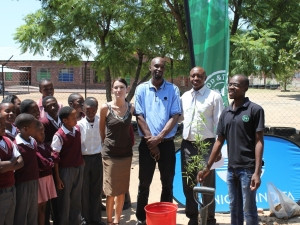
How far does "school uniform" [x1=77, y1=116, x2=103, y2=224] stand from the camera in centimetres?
426

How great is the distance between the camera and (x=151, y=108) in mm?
4148

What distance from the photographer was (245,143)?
3.44 metres

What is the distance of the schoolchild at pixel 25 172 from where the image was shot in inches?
135

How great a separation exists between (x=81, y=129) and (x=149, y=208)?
1.22 m

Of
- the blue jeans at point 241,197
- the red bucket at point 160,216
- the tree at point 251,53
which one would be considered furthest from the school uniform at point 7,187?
the tree at point 251,53

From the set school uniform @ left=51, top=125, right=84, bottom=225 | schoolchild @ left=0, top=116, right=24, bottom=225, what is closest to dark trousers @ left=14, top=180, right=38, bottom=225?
schoolchild @ left=0, top=116, right=24, bottom=225

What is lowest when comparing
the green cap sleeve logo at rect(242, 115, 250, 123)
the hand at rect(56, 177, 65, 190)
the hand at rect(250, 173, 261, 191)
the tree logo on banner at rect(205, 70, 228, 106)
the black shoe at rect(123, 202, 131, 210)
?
the black shoe at rect(123, 202, 131, 210)

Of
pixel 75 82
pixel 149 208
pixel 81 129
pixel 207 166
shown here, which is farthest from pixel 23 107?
pixel 75 82

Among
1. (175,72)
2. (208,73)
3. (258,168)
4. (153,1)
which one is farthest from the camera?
(175,72)

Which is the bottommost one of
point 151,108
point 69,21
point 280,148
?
point 280,148

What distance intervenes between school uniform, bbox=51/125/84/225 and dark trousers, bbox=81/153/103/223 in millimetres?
219

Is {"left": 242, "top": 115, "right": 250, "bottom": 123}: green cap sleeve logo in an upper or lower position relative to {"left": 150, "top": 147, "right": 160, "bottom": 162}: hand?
upper

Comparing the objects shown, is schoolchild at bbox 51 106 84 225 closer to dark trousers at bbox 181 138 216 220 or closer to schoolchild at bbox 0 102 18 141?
schoolchild at bbox 0 102 18 141

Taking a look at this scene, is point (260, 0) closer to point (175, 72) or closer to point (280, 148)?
point (175, 72)
